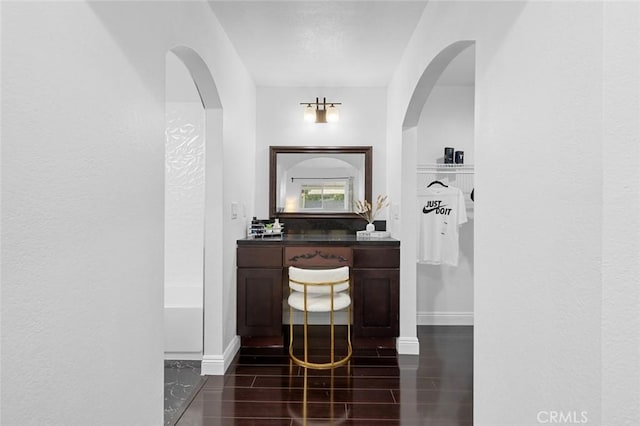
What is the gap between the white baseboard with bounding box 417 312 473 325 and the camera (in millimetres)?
3604

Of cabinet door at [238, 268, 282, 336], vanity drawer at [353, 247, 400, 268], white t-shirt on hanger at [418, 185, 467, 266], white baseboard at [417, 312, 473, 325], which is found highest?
white t-shirt on hanger at [418, 185, 467, 266]

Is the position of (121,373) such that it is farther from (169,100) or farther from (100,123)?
(169,100)

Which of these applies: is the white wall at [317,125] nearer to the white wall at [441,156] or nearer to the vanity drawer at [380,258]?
the white wall at [441,156]

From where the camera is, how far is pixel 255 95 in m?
3.71

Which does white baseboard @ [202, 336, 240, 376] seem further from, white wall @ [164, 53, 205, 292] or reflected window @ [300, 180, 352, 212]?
reflected window @ [300, 180, 352, 212]

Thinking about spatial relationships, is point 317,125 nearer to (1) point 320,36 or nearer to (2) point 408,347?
(1) point 320,36

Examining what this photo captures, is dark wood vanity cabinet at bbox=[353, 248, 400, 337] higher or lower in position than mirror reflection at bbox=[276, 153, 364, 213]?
lower

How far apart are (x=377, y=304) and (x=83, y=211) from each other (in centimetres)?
239

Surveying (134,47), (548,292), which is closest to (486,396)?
(548,292)

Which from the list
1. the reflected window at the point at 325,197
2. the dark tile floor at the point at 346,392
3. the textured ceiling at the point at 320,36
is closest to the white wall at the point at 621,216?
the dark tile floor at the point at 346,392

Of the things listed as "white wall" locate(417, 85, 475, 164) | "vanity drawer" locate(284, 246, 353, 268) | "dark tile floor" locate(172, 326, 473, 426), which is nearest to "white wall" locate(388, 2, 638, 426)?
"dark tile floor" locate(172, 326, 473, 426)

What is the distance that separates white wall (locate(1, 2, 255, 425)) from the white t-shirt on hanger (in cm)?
249

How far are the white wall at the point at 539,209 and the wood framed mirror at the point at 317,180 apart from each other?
7.31 feet

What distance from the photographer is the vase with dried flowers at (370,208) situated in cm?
359
